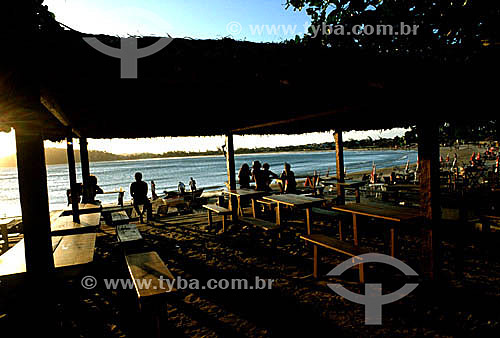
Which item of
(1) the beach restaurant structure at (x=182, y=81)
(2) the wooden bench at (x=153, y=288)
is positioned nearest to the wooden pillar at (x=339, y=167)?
(1) the beach restaurant structure at (x=182, y=81)

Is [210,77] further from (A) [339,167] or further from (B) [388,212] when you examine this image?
(A) [339,167]

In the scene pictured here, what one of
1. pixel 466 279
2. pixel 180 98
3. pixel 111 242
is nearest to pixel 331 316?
pixel 466 279

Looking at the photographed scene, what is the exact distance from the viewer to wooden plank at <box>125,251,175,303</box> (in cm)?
243

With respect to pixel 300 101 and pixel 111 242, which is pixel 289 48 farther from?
pixel 111 242

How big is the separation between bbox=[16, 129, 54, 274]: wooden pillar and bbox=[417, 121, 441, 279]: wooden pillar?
166 inches

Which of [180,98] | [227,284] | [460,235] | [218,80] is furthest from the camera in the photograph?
[460,235]

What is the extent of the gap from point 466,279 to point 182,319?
13.5ft

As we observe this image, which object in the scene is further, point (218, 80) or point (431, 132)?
point (431, 132)

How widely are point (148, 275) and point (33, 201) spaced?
A: 1.26m

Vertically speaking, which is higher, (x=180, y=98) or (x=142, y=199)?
(x=180, y=98)

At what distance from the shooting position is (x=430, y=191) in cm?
362

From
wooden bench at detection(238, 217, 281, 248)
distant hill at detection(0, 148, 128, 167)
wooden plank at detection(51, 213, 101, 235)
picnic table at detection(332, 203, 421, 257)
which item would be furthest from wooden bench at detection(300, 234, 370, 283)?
distant hill at detection(0, 148, 128, 167)

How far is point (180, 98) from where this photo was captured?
4.08 metres

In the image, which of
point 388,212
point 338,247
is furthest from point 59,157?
point 388,212
